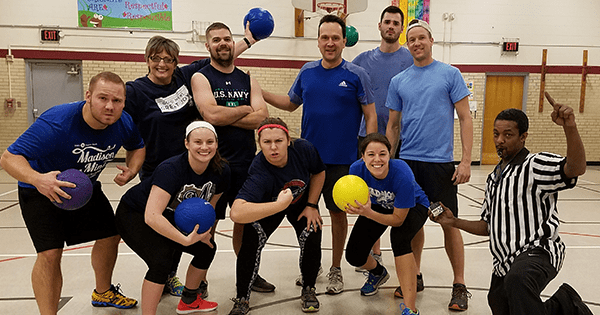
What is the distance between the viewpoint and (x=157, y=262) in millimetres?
2732

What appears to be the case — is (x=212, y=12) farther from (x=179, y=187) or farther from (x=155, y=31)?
(x=179, y=187)

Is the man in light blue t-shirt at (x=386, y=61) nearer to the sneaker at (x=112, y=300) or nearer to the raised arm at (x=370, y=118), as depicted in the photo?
the raised arm at (x=370, y=118)

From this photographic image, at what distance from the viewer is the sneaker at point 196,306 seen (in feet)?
10.3

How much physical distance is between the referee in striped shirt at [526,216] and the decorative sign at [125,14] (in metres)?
10.5

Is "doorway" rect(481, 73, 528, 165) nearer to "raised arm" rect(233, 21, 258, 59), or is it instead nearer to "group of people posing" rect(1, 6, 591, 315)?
"group of people posing" rect(1, 6, 591, 315)

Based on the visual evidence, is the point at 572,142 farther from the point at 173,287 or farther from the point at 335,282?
the point at 173,287

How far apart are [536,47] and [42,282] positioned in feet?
43.1

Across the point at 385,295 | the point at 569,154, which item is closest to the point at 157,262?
the point at 385,295

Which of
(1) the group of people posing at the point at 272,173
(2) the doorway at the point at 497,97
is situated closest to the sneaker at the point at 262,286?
(1) the group of people posing at the point at 272,173

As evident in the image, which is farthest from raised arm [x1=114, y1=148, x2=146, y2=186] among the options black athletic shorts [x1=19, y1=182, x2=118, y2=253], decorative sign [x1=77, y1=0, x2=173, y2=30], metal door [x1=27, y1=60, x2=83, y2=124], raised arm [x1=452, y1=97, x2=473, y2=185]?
metal door [x1=27, y1=60, x2=83, y2=124]

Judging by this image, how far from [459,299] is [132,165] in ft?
8.60

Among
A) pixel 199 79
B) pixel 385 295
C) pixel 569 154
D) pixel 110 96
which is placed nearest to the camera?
pixel 569 154

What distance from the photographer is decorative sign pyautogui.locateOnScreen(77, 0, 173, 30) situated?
35.7ft

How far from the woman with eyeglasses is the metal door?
30.2 feet
